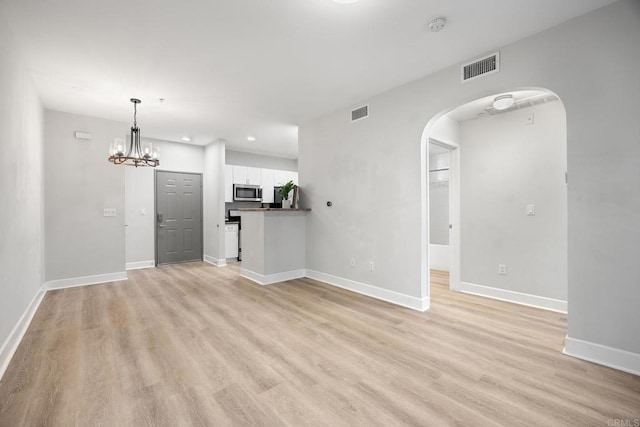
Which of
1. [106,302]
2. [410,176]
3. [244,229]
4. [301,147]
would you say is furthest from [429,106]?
[106,302]

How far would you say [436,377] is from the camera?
2033 mm

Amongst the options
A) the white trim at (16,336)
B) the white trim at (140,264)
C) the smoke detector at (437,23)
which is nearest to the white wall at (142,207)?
the white trim at (140,264)

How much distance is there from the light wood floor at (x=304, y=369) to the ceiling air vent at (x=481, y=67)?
2.55 metres

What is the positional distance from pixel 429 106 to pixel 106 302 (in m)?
4.76

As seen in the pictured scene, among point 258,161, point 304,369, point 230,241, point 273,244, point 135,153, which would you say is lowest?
point 304,369

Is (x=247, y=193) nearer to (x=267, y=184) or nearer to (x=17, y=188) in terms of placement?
(x=267, y=184)

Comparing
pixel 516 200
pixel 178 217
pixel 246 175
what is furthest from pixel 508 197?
pixel 178 217

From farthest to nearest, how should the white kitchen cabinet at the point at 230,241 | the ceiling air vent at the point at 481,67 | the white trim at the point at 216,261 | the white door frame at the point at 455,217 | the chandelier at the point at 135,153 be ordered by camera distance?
1. the white kitchen cabinet at the point at 230,241
2. the white trim at the point at 216,261
3. the white door frame at the point at 455,217
4. the chandelier at the point at 135,153
5. the ceiling air vent at the point at 481,67

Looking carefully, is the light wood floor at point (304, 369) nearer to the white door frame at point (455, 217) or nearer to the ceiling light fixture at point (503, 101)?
the white door frame at point (455, 217)

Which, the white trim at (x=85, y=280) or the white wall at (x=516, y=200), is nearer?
the white wall at (x=516, y=200)

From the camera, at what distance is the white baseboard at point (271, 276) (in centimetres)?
463

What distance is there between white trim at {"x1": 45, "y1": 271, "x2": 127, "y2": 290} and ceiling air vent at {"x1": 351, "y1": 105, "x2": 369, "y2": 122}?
469 centimetres

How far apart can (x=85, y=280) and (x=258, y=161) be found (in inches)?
181

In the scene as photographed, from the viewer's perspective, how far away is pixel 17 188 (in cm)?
273
